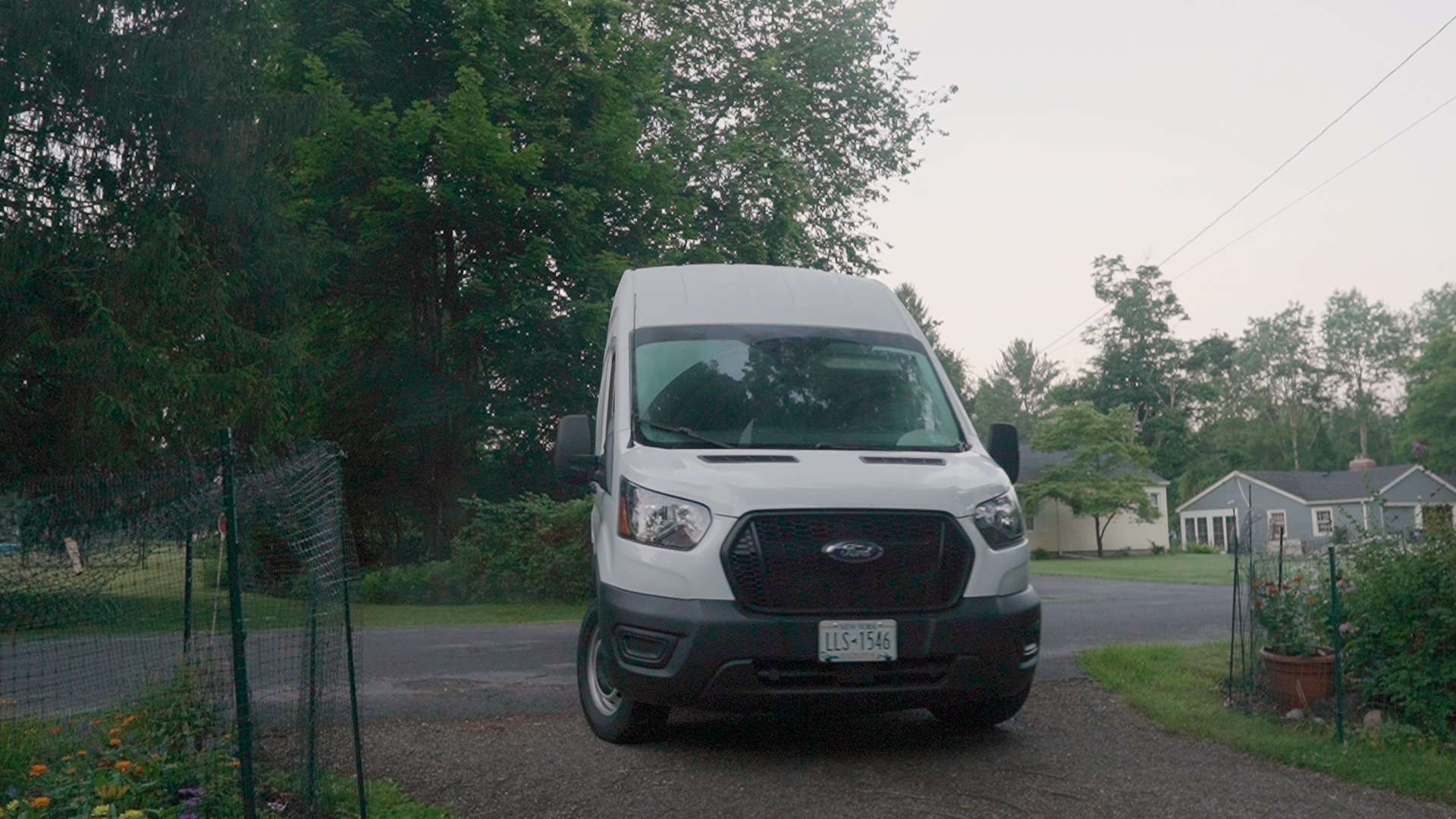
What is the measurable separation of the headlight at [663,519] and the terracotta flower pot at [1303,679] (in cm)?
420

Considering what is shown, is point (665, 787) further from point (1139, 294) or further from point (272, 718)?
point (1139, 294)

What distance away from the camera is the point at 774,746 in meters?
6.82

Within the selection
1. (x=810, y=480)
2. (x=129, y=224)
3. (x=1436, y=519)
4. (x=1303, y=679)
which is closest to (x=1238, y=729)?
(x=1303, y=679)

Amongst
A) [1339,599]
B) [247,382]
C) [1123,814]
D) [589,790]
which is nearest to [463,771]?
[589,790]

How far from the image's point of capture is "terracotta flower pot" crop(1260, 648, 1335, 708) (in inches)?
302

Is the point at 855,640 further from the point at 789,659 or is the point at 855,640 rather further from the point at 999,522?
the point at 999,522

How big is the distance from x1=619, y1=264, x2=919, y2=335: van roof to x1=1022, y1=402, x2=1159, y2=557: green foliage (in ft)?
180

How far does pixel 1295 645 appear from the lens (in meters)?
7.89

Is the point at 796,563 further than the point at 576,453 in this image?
No

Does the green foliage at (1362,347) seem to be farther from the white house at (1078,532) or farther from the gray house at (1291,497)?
the white house at (1078,532)

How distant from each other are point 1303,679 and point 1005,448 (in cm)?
252

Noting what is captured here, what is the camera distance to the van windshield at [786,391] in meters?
6.76

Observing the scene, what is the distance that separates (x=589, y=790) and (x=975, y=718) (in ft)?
7.77

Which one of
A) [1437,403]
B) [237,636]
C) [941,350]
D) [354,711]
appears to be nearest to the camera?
[237,636]
